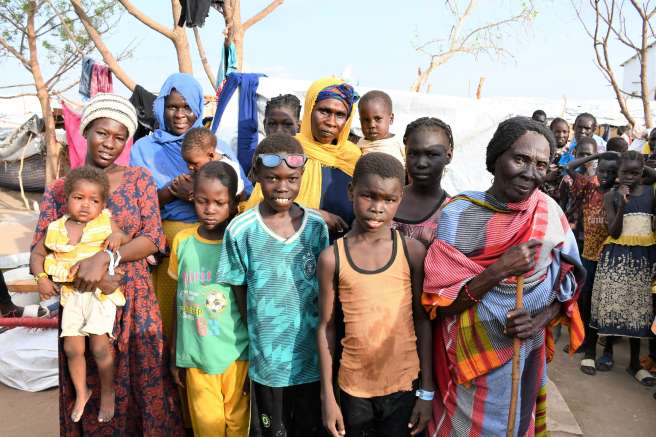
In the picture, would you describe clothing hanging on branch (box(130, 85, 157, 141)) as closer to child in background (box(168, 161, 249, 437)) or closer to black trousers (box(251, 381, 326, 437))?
child in background (box(168, 161, 249, 437))

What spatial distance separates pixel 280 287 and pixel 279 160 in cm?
51

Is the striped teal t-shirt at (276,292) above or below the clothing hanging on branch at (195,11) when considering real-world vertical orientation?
below

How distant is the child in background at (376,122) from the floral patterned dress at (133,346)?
4.72 ft

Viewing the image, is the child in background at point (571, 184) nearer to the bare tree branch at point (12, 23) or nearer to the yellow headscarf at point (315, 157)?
the yellow headscarf at point (315, 157)

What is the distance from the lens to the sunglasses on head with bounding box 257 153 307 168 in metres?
1.82

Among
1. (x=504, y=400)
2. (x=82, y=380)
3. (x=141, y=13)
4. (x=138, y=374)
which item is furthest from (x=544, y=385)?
(x=141, y=13)

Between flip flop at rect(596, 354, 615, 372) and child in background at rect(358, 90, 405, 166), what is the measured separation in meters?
2.66

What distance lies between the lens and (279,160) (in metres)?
1.83

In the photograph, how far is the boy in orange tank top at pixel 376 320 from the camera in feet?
5.48

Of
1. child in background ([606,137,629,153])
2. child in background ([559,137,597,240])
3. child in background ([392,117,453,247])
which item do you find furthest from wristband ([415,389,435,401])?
child in background ([606,137,629,153])

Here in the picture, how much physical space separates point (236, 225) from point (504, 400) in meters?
1.22

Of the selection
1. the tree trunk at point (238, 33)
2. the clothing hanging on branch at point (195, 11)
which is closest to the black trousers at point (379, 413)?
the clothing hanging on branch at point (195, 11)

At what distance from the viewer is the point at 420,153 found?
78.9 inches

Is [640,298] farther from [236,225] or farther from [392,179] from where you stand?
[236,225]
